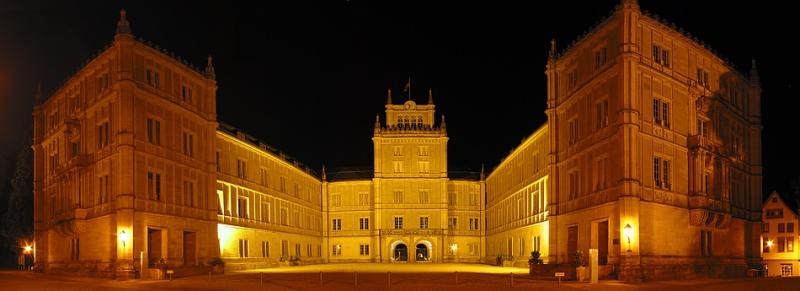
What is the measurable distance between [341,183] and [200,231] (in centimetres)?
5018

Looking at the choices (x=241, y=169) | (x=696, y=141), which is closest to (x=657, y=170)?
(x=696, y=141)

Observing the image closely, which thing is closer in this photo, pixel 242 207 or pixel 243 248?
pixel 243 248

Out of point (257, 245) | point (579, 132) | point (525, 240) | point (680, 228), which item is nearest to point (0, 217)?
point (257, 245)

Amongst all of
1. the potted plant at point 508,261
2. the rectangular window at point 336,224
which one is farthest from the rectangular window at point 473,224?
the potted plant at point 508,261

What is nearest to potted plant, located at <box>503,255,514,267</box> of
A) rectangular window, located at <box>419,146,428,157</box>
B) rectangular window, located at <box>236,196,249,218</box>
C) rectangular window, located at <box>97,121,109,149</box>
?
rectangular window, located at <box>236,196,249,218</box>

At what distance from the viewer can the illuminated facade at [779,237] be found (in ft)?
258

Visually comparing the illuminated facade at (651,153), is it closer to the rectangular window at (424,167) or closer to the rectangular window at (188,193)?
the rectangular window at (188,193)

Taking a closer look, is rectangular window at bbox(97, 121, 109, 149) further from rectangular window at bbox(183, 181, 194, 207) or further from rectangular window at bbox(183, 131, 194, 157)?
rectangular window at bbox(183, 181, 194, 207)

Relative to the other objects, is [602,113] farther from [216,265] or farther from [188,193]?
[216,265]

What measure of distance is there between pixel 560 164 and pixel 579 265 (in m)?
8.78

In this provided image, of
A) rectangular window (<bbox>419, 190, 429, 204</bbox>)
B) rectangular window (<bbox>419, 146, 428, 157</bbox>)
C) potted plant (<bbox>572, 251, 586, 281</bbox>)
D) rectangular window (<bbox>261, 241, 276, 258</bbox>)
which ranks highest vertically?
rectangular window (<bbox>419, 146, 428, 157</bbox>)

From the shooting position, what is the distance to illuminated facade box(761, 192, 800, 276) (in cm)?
7850

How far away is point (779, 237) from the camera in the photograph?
79.7 m

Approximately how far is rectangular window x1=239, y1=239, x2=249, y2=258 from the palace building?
0.18 m
